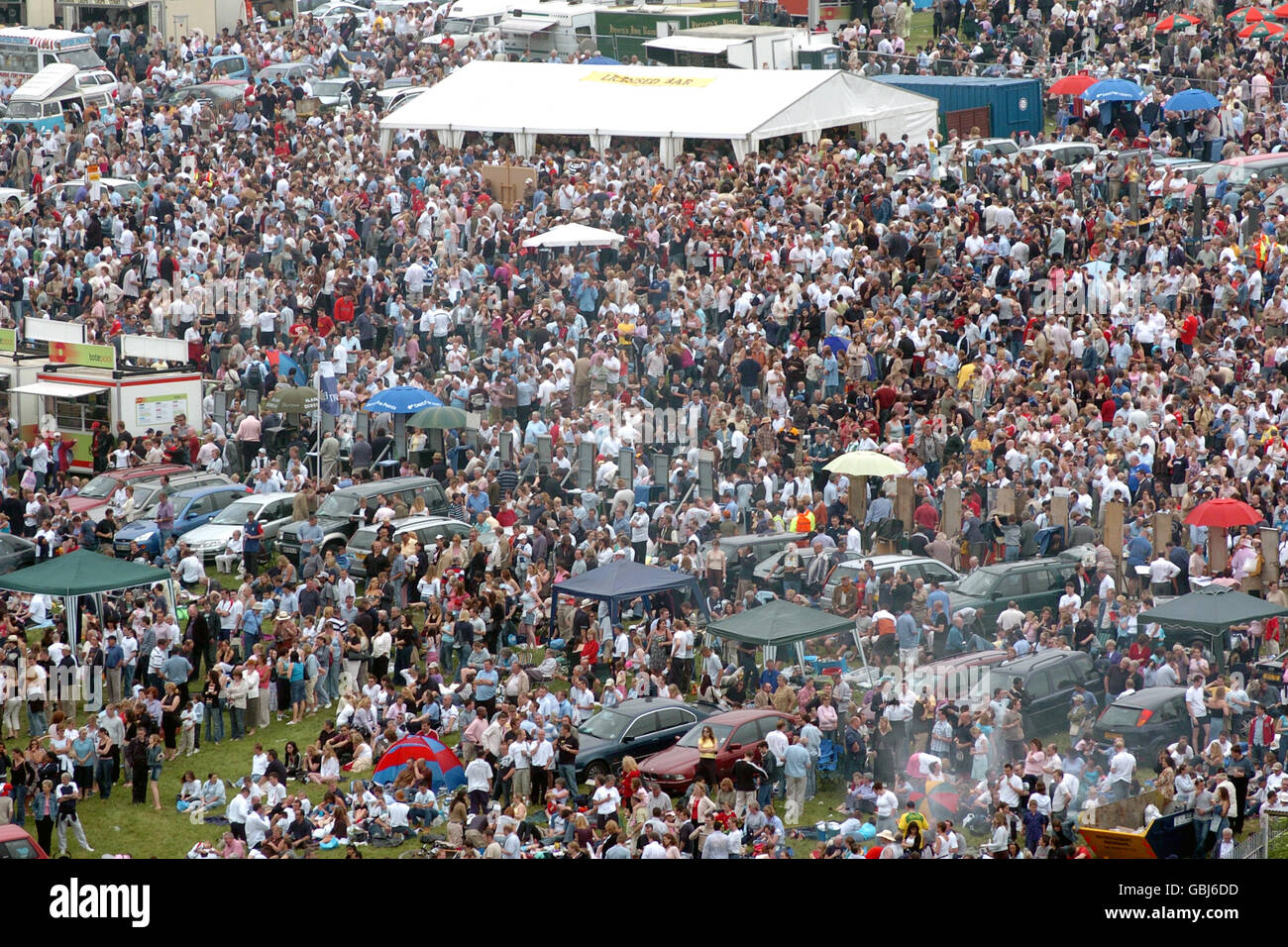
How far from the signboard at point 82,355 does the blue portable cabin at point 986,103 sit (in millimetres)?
20414

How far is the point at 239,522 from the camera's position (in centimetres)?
2741

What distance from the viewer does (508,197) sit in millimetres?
38625

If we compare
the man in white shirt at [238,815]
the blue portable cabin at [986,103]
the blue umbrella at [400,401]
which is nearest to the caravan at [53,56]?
the blue portable cabin at [986,103]

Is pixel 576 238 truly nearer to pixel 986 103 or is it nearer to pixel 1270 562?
pixel 986 103

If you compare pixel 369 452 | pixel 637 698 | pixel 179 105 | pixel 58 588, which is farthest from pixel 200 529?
pixel 179 105

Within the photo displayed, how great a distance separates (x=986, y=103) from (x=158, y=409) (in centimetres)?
2155

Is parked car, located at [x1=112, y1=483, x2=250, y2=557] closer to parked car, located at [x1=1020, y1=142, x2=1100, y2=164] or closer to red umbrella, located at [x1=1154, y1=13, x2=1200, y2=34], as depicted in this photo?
parked car, located at [x1=1020, y1=142, x2=1100, y2=164]

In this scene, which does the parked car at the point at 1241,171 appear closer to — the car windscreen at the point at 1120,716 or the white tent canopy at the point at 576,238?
the white tent canopy at the point at 576,238

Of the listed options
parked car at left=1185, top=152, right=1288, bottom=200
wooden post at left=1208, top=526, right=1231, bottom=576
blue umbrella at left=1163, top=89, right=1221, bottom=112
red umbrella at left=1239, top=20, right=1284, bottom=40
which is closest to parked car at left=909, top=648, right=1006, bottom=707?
wooden post at left=1208, top=526, right=1231, bottom=576

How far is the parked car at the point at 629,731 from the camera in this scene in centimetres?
1994

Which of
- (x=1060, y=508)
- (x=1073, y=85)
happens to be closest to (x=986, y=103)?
(x=1073, y=85)

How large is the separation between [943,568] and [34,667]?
10.7 meters

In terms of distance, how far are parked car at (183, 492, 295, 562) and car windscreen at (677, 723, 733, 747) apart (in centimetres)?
903
